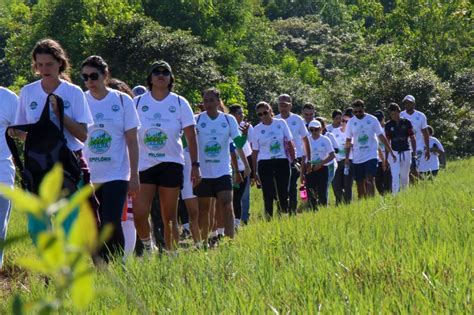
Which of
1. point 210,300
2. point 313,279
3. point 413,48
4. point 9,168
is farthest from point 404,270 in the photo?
point 413,48

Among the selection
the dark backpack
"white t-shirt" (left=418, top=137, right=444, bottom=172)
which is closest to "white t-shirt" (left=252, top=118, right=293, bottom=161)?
"white t-shirt" (left=418, top=137, right=444, bottom=172)

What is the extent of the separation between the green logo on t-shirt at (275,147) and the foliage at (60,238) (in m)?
12.6

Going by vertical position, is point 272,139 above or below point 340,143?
above

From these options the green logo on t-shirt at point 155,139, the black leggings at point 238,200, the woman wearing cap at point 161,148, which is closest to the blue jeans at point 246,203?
the black leggings at point 238,200

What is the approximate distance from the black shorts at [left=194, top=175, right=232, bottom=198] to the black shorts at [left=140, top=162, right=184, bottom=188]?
1.86m

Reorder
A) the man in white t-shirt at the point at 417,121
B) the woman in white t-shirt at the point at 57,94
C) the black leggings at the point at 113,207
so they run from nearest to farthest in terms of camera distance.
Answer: the woman in white t-shirt at the point at 57,94, the black leggings at the point at 113,207, the man in white t-shirt at the point at 417,121

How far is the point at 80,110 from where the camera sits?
6.09 metres

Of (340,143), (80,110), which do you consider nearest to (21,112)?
(80,110)

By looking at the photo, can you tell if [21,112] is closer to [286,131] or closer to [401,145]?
[286,131]

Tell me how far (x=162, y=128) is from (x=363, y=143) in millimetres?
7759

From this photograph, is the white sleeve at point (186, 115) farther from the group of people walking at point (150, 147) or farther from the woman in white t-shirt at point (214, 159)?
the woman in white t-shirt at point (214, 159)

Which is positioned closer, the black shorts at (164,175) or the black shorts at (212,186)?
the black shorts at (164,175)

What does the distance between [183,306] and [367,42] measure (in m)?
58.4

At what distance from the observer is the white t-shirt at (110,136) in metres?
6.99
